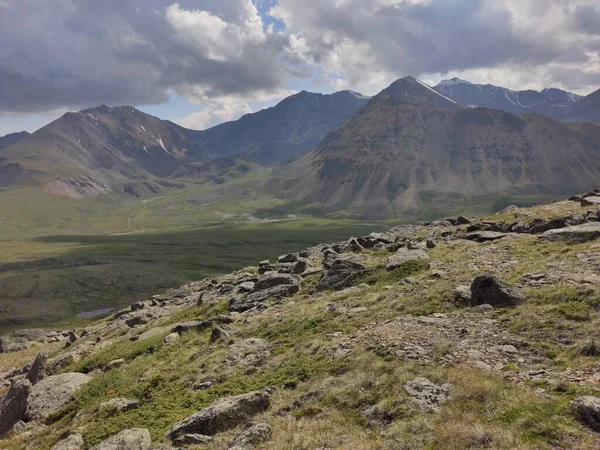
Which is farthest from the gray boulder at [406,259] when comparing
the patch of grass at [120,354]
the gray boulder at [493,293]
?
the patch of grass at [120,354]

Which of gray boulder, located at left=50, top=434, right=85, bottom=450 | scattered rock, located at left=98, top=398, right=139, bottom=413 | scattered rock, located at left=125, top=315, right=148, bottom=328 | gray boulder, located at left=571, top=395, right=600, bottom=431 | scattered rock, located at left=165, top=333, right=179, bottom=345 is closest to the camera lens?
gray boulder, located at left=571, top=395, right=600, bottom=431

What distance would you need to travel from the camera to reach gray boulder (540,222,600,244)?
2578cm

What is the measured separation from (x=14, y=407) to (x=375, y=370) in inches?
799

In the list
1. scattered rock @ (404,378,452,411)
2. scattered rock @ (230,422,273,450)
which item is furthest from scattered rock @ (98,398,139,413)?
scattered rock @ (404,378,452,411)

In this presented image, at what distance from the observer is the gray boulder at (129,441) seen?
14332 mm

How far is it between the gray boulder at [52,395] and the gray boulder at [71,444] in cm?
533

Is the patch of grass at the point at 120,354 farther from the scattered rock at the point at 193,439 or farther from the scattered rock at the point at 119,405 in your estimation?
the scattered rock at the point at 193,439

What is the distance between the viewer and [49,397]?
22.0 meters

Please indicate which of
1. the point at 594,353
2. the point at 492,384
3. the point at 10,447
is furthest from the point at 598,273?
the point at 10,447

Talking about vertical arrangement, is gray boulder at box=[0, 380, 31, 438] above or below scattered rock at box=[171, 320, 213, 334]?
below

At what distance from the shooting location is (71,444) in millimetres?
16125

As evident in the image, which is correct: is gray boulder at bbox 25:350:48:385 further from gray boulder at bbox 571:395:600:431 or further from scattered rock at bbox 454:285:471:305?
gray boulder at bbox 571:395:600:431

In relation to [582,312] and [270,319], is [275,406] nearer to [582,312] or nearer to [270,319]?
[270,319]

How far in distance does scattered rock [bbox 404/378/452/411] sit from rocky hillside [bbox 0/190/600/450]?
0.19 ft
